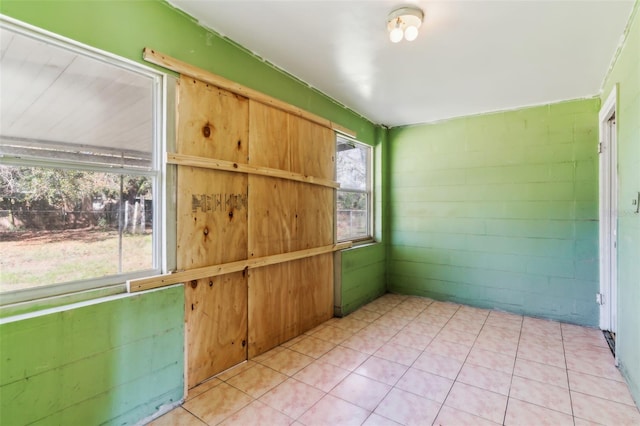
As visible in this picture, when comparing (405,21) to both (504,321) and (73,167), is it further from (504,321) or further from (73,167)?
(504,321)

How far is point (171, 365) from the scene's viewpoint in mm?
1947

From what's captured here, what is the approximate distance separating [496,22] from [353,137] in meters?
2.02

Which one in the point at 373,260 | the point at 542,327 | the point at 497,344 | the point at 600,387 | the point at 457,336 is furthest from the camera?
the point at 373,260

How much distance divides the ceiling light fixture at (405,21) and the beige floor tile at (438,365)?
8.08 ft

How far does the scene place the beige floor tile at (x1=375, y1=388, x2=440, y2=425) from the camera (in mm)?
1849

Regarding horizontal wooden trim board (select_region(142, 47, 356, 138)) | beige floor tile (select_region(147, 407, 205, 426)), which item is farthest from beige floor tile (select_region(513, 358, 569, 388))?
horizontal wooden trim board (select_region(142, 47, 356, 138))

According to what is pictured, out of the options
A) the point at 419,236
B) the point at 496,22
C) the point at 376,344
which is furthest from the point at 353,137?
the point at 376,344

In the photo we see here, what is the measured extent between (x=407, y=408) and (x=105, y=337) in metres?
1.86

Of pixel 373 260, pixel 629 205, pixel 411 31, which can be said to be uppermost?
pixel 411 31

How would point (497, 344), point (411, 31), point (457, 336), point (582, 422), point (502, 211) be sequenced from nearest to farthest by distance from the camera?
1. point (582, 422)
2. point (411, 31)
3. point (497, 344)
4. point (457, 336)
5. point (502, 211)

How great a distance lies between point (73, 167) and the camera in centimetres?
162

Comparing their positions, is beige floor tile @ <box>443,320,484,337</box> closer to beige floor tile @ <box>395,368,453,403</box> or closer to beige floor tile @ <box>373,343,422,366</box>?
beige floor tile @ <box>373,343,422,366</box>

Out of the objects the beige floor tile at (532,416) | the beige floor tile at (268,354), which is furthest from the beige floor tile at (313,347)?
the beige floor tile at (532,416)

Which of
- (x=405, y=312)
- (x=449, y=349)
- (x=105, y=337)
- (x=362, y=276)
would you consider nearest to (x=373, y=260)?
(x=362, y=276)
